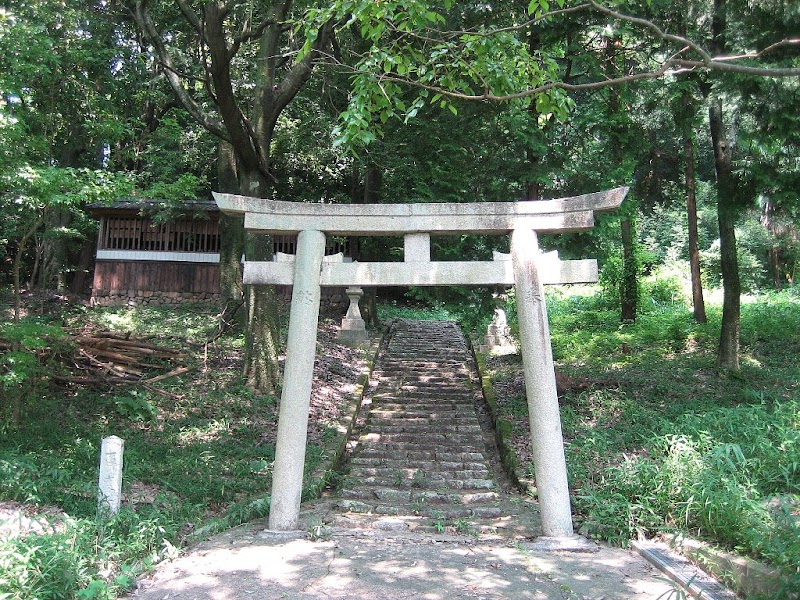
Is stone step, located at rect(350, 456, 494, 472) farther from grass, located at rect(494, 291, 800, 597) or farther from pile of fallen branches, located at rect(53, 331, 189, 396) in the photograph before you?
pile of fallen branches, located at rect(53, 331, 189, 396)

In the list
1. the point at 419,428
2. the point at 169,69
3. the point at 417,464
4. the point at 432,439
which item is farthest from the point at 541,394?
the point at 169,69

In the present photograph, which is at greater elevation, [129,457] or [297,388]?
[297,388]

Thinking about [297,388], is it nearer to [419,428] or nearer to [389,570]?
[389,570]

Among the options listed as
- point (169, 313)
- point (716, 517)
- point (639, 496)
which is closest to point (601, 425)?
point (639, 496)

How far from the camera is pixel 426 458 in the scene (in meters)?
9.71

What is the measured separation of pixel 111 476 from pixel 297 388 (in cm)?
208

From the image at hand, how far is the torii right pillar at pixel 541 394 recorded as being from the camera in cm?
643

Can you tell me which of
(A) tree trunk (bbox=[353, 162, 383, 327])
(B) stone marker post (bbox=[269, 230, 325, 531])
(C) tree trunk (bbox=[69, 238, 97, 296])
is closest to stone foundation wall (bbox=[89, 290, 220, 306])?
(C) tree trunk (bbox=[69, 238, 97, 296])

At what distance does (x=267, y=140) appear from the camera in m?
11.5

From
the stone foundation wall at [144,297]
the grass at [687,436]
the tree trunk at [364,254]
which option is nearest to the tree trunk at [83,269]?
the stone foundation wall at [144,297]

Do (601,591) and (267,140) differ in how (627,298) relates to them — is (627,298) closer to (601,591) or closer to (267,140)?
(267,140)

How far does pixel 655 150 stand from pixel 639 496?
42.6 feet

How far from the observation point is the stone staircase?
7.53 m

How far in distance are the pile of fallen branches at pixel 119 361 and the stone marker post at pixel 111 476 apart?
413 cm
